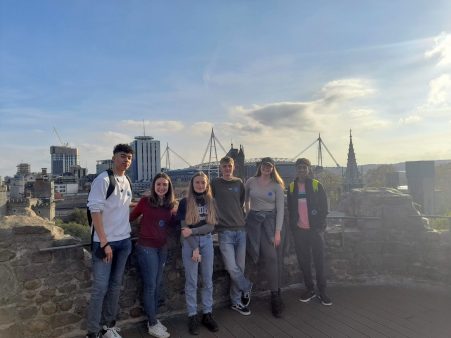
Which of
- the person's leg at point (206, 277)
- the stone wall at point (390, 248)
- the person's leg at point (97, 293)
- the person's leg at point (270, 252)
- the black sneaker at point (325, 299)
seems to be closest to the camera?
the person's leg at point (97, 293)

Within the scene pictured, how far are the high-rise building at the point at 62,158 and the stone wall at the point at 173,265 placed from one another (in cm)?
18267

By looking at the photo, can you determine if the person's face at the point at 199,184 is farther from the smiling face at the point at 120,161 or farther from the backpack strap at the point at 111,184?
the backpack strap at the point at 111,184

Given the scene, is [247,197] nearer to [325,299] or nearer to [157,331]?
[325,299]

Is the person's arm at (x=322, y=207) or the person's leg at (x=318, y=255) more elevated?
the person's arm at (x=322, y=207)

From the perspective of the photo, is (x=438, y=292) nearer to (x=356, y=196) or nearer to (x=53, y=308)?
(x=356, y=196)

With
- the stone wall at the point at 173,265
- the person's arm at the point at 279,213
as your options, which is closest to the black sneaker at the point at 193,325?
the stone wall at the point at 173,265

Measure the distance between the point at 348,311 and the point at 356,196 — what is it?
2.36 m

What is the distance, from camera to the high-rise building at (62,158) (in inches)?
6796

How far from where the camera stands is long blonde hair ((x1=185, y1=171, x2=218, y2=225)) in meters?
3.77

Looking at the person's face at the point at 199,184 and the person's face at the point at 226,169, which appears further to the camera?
the person's face at the point at 226,169

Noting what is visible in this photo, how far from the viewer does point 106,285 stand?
3334 millimetres

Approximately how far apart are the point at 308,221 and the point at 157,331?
2.33 m

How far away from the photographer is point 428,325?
153 inches

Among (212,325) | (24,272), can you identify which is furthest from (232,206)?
(24,272)
